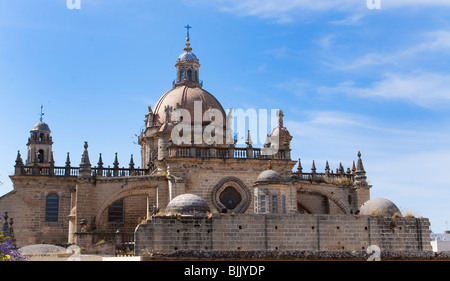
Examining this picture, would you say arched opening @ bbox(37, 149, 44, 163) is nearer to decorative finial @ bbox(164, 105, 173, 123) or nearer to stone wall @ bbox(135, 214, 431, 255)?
decorative finial @ bbox(164, 105, 173, 123)

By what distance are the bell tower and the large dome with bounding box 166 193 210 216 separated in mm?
26469

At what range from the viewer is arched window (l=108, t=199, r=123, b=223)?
42.2 metres

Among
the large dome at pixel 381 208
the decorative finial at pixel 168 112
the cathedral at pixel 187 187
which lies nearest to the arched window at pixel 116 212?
the cathedral at pixel 187 187

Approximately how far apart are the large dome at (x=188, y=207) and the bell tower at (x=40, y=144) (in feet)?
86.8

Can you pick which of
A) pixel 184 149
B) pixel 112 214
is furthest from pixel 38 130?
pixel 184 149

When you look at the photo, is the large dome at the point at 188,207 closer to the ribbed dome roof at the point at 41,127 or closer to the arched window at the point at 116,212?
the arched window at the point at 116,212

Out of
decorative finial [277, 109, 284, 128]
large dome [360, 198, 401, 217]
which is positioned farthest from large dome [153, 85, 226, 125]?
large dome [360, 198, 401, 217]

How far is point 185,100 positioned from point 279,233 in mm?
22718

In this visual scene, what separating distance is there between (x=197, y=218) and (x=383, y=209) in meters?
10.5

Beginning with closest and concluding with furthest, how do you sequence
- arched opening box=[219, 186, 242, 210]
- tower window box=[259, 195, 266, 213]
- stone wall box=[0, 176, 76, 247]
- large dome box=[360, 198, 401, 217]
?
large dome box=[360, 198, 401, 217], tower window box=[259, 195, 266, 213], arched opening box=[219, 186, 242, 210], stone wall box=[0, 176, 76, 247]
